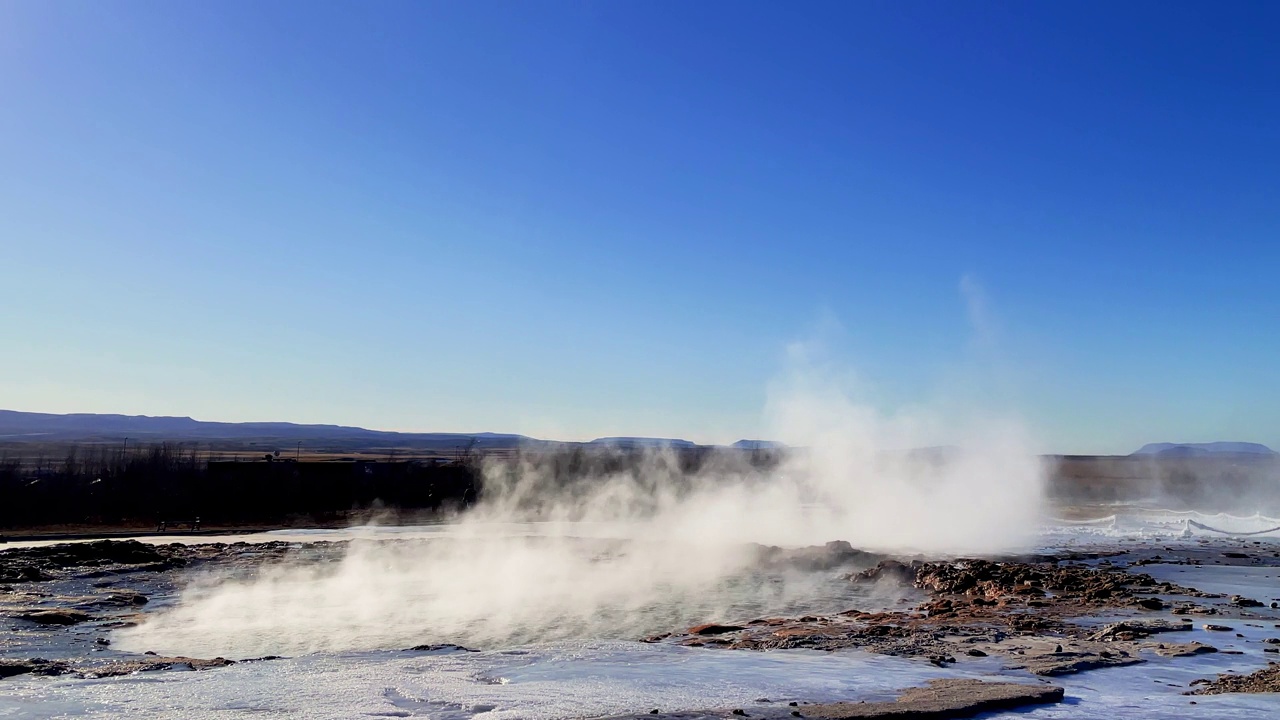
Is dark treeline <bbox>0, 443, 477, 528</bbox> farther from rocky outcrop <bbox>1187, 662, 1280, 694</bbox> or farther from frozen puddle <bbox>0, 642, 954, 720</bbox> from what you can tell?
rocky outcrop <bbox>1187, 662, 1280, 694</bbox>

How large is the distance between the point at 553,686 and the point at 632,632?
6.64m

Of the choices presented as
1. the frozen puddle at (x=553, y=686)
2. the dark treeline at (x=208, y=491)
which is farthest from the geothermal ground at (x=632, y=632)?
the dark treeline at (x=208, y=491)

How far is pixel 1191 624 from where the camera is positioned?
16.7m

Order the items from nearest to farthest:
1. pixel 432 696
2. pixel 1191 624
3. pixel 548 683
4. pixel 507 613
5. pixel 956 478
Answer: pixel 432 696 → pixel 548 683 → pixel 1191 624 → pixel 507 613 → pixel 956 478

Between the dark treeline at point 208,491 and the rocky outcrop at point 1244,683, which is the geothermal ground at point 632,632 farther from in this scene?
the dark treeline at point 208,491

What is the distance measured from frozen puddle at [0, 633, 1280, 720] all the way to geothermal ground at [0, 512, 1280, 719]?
56 mm

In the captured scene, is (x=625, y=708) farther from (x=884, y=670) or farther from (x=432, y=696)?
(x=884, y=670)

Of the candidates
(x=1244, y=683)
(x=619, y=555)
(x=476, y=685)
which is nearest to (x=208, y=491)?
(x=619, y=555)

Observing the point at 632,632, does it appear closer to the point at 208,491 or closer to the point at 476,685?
the point at 476,685

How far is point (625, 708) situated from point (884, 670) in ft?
15.5

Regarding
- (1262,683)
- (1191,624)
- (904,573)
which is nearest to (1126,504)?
(904,573)

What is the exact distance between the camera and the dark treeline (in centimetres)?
4831

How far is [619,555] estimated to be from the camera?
1277 inches

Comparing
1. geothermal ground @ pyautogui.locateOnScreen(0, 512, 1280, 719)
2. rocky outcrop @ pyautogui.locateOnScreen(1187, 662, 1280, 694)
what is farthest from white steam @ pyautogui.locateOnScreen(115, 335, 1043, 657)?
rocky outcrop @ pyautogui.locateOnScreen(1187, 662, 1280, 694)
